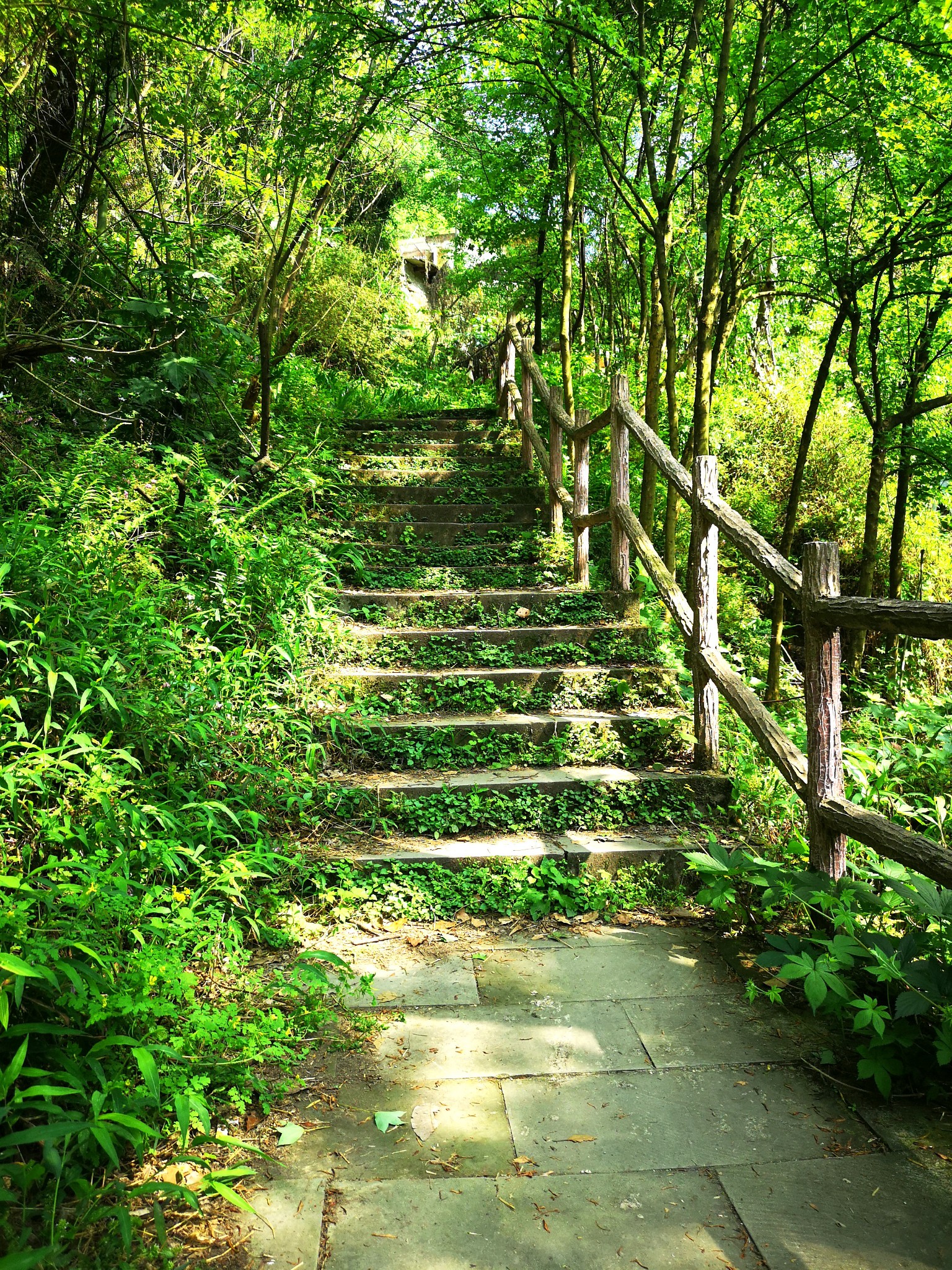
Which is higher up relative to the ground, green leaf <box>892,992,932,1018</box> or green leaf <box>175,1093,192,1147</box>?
green leaf <box>892,992,932,1018</box>

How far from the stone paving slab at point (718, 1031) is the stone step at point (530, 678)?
2.00 metres

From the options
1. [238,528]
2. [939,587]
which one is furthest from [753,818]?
[939,587]

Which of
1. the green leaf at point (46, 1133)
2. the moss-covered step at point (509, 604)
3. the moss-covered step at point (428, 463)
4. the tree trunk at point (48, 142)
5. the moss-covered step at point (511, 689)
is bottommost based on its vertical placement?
the green leaf at point (46, 1133)

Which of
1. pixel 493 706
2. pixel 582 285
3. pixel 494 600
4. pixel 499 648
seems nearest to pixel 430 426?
pixel 582 285

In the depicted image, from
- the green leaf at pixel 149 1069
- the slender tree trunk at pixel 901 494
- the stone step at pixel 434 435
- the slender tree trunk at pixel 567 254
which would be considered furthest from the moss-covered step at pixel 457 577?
the green leaf at pixel 149 1069

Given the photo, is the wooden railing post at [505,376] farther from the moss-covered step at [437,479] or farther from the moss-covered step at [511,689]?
the moss-covered step at [511,689]

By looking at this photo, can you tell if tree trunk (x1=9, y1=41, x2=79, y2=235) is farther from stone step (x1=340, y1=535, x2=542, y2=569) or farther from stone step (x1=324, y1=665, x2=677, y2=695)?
stone step (x1=324, y1=665, x2=677, y2=695)

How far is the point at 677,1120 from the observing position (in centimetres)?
207

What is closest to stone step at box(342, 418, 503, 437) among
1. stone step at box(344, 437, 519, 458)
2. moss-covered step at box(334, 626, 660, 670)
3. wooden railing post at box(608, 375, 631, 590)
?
stone step at box(344, 437, 519, 458)

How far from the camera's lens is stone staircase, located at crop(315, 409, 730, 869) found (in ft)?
11.7

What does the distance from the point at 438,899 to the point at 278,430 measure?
4572 millimetres

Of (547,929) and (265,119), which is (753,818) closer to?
(547,929)

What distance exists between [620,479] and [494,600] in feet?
3.56

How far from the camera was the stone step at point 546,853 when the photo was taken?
10.8 feet
